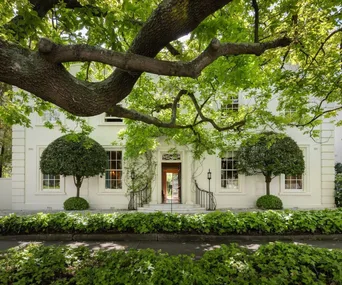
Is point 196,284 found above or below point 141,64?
below

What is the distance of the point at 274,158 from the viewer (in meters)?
11.1

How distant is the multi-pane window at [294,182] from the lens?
41.7ft

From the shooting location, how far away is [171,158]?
13.2 meters

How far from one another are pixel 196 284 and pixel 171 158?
1001cm

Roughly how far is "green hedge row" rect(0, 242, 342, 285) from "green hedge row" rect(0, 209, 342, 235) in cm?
242

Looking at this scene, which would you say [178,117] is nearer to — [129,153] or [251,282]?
[129,153]

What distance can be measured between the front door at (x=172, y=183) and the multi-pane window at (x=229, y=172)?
7.70 feet

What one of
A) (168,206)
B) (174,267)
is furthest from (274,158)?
(174,267)

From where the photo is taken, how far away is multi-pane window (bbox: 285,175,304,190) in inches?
501

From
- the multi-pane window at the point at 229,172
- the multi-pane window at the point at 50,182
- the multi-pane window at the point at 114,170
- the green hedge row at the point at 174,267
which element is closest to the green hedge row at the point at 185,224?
the green hedge row at the point at 174,267

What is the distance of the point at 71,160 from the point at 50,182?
114 inches

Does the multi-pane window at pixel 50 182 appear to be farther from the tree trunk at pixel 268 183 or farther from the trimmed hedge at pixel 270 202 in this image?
the tree trunk at pixel 268 183

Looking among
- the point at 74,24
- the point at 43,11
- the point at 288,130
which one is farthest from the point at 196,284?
the point at 288,130

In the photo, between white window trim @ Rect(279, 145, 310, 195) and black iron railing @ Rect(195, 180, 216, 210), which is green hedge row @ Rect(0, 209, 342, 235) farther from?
white window trim @ Rect(279, 145, 310, 195)
